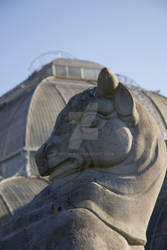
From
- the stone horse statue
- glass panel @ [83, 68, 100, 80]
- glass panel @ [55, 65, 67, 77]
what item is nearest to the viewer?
the stone horse statue

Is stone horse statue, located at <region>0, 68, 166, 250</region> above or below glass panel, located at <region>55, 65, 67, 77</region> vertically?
above

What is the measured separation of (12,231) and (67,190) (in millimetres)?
818

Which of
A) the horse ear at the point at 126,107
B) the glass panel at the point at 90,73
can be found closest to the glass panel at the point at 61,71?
the glass panel at the point at 90,73

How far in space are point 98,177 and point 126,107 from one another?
92cm

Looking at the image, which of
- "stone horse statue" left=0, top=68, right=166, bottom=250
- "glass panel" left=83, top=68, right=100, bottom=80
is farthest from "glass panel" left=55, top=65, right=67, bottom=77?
"stone horse statue" left=0, top=68, right=166, bottom=250

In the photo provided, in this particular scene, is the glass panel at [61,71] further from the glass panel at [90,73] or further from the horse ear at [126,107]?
the horse ear at [126,107]

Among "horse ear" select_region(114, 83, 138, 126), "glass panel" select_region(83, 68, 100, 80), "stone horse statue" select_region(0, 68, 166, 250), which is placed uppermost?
"horse ear" select_region(114, 83, 138, 126)

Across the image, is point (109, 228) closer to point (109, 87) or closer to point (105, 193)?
point (105, 193)

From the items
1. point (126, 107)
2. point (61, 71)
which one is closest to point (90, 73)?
point (61, 71)

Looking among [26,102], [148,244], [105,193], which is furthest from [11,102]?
[105,193]

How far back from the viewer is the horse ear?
6727 mm

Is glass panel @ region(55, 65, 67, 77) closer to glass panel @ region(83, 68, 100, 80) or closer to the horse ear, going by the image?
glass panel @ region(83, 68, 100, 80)

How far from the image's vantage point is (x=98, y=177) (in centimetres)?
641

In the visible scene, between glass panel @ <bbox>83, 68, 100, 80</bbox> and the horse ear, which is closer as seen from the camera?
the horse ear
